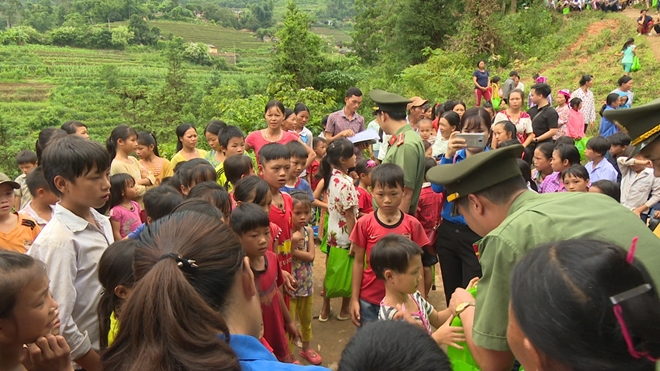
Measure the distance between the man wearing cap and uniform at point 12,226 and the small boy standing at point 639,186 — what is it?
17.9ft

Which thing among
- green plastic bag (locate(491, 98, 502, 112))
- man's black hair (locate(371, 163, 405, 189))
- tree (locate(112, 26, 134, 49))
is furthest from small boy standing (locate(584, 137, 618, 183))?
tree (locate(112, 26, 134, 49))

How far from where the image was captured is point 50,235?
2.25m

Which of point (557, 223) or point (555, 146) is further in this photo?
point (555, 146)

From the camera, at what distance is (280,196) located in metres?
3.81

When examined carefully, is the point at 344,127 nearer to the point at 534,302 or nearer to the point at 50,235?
the point at 50,235

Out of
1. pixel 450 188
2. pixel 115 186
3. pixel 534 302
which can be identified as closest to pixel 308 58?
pixel 115 186

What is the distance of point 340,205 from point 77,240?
7.59ft

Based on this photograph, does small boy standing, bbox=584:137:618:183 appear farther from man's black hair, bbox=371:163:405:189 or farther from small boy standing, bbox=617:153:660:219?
man's black hair, bbox=371:163:405:189

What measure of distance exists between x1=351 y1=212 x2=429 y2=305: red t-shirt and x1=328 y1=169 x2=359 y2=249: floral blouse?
2.02 ft

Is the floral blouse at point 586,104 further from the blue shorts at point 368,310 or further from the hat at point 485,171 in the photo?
the hat at point 485,171

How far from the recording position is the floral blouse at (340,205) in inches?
165

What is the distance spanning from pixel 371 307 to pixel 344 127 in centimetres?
378

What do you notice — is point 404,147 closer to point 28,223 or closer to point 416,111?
point 28,223

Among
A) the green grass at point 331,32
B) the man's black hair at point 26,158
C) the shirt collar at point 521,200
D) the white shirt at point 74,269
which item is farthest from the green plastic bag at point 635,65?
the green grass at point 331,32
